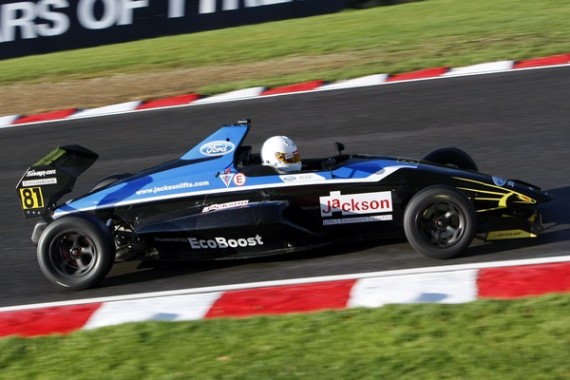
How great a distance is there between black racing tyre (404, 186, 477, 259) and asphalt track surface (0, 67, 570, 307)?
0.12m

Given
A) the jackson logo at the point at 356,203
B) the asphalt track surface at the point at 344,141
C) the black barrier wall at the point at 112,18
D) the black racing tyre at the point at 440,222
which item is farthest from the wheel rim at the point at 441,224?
the black barrier wall at the point at 112,18

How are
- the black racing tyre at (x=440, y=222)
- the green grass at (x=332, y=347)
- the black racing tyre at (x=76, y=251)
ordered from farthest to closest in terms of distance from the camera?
the black racing tyre at (x=76, y=251)
the black racing tyre at (x=440, y=222)
the green grass at (x=332, y=347)

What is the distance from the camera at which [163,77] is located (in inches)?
589

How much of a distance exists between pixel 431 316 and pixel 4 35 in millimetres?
12796

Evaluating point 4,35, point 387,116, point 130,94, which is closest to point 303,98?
point 387,116

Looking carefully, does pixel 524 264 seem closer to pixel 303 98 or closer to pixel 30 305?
pixel 30 305

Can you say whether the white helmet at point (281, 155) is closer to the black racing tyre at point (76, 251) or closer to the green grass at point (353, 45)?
the black racing tyre at point (76, 251)

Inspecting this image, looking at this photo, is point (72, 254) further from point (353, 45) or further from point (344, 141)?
point (353, 45)

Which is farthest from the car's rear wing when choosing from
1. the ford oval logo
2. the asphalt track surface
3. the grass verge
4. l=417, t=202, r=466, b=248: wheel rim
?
the grass verge

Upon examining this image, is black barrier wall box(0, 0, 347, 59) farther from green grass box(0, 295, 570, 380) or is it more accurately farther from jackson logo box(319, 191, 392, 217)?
green grass box(0, 295, 570, 380)

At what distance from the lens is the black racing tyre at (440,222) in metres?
6.72

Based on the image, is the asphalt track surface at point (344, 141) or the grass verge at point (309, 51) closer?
the asphalt track surface at point (344, 141)

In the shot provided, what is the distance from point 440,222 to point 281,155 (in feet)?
4.24

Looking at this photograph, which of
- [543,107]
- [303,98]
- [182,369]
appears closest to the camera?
[182,369]
